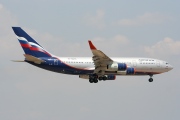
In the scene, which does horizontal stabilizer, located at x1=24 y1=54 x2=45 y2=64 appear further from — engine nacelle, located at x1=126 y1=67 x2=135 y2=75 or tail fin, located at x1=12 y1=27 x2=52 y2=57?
engine nacelle, located at x1=126 y1=67 x2=135 y2=75

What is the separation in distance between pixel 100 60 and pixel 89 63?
383 centimetres

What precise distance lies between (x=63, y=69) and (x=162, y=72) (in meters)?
20.9

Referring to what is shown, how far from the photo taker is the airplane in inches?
3858

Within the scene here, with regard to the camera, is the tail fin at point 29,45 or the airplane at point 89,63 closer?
the airplane at point 89,63

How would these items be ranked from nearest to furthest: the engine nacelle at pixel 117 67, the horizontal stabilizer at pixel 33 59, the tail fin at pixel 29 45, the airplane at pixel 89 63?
the horizontal stabilizer at pixel 33 59, the airplane at pixel 89 63, the engine nacelle at pixel 117 67, the tail fin at pixel 29 45

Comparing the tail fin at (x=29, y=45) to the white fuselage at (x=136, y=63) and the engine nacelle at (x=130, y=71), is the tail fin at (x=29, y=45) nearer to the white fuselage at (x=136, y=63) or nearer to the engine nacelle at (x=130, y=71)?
the white fuselage at (x=136, y=63)

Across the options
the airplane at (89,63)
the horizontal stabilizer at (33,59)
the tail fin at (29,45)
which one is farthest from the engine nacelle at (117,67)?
the horizontal stabilizer at (33,59)

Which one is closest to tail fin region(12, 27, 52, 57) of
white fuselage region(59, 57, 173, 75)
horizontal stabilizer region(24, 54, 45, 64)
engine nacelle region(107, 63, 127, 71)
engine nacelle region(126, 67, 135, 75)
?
horizontal stabilizer region(24, 54, 45, 64)

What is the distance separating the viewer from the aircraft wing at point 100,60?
94562 mm

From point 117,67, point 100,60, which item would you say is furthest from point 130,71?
point 100,60

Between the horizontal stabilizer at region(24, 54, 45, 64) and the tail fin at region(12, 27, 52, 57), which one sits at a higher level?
the tail fin at region(12, 27, 52, 57)

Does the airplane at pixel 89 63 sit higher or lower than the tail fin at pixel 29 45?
lower

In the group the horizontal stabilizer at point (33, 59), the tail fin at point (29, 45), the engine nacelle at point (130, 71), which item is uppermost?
the tail fin at point (29, 45)

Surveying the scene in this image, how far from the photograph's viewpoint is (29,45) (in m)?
101
